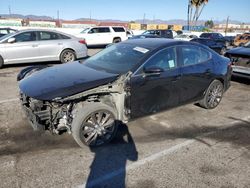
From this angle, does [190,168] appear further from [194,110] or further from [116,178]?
[194,110]

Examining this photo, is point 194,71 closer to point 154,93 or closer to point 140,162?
point 154,93

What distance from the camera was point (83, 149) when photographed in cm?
377

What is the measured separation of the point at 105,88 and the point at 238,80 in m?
6.63

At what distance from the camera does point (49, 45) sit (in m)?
9.84

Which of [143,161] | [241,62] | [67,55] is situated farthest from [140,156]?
[67,55]

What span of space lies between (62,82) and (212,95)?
348 centimetres

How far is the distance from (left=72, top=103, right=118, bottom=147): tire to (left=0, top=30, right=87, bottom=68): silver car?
22.1 ft

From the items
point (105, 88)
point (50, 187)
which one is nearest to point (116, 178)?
point (50, 187)

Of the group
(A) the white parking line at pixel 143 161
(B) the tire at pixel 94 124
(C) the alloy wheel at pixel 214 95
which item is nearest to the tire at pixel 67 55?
(C) the alloy wheel at pixel 214 95

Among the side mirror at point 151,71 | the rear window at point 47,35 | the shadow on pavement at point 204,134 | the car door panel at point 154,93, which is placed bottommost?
the shadow on pavement at point 204,134

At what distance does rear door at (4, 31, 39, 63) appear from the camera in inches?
363

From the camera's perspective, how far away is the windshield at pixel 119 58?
13.5ft

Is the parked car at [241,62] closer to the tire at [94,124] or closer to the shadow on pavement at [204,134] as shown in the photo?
the shadow on pavement at [204,134]

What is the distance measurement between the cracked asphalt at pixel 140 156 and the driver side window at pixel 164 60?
1154 mm
